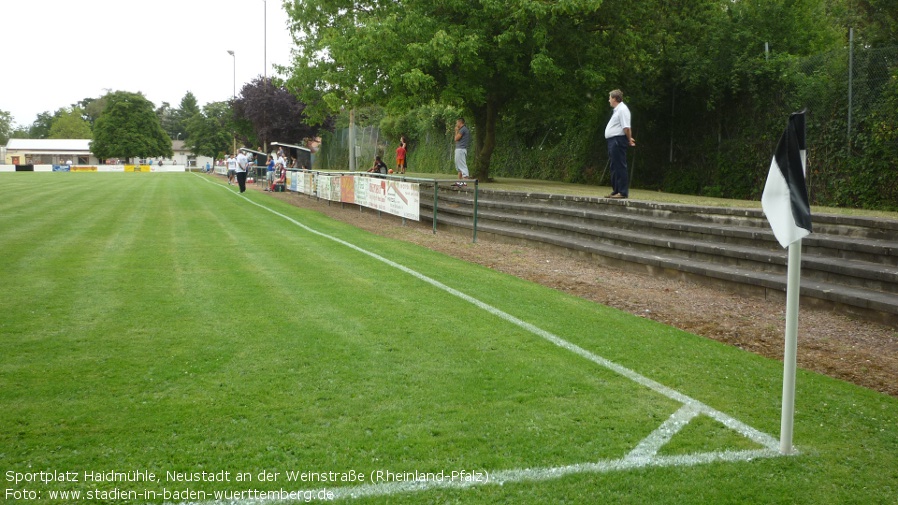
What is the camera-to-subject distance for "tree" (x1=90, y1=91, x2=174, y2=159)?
326 ft

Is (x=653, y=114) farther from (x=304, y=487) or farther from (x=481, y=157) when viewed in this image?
(x=304, y=487)

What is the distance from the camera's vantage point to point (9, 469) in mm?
3578

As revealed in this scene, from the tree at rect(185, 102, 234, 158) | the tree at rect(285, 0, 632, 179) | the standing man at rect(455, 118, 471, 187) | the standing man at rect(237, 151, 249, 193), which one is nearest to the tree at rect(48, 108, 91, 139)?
the tree at rect(185, 102, 234, 158)

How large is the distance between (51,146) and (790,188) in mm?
137274

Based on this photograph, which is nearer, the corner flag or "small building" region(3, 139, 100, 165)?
the corner flag

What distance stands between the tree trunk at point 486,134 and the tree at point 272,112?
33.8 meters

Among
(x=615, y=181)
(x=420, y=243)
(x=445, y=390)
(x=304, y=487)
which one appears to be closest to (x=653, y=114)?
(x=615, y=181)

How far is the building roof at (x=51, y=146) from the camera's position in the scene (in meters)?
118

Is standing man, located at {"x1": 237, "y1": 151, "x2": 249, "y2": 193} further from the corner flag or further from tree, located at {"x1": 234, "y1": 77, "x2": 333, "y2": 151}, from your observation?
the corner flag

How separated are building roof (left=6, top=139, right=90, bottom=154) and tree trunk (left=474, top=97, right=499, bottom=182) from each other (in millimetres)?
113387

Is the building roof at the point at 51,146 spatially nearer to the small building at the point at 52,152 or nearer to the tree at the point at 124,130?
the small building at the point at 52,152

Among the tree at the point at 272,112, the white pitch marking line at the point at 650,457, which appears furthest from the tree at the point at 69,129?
the white pitch marking line at the point at 650,457

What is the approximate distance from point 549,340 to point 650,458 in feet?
8.19

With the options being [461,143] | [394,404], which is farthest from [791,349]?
[461,143]
